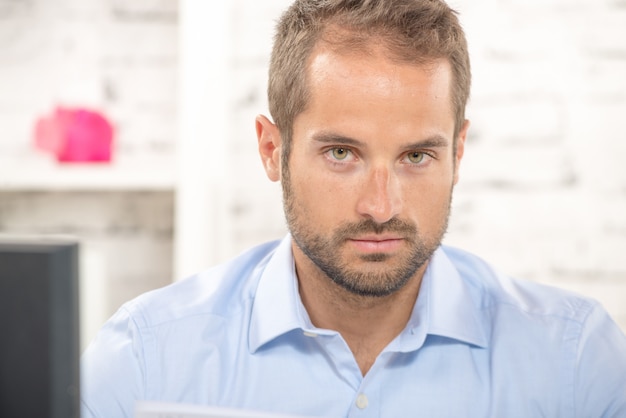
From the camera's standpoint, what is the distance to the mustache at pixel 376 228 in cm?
106

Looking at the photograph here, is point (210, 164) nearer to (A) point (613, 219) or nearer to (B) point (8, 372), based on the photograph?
(A) point (613, 219)

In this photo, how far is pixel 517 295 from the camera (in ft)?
4.17

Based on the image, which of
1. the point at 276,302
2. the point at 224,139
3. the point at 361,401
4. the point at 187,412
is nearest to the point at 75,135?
the point at 224,139

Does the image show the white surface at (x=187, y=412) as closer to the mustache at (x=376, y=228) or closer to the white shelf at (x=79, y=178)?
the mustache at (x=376, y=228)

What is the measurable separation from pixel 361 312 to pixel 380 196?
0.26 meters

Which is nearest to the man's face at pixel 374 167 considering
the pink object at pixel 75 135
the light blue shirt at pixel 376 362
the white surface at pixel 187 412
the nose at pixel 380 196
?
the nose at pixel 380 196

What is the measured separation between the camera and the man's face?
1.07 metres

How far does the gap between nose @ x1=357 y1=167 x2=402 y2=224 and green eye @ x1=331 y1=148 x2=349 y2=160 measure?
0.06 metres

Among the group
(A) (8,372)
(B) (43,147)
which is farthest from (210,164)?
(A) (8,372)

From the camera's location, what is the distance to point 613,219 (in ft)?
5.88


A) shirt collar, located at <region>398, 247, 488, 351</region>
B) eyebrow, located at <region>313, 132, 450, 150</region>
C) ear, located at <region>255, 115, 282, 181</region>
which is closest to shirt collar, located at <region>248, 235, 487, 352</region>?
shirt collar, located at <region>398, 247, 488, 351</region>

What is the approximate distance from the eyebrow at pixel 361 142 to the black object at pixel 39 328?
0.65 metres

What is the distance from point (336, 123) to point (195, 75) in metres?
0.67

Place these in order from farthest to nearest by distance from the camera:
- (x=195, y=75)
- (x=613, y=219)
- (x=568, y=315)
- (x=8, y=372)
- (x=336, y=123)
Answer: (x=613, y=219)
(x=195, y=75)
(x=568, y=315)
(x=336, y=123)
(x=8, y=372)
